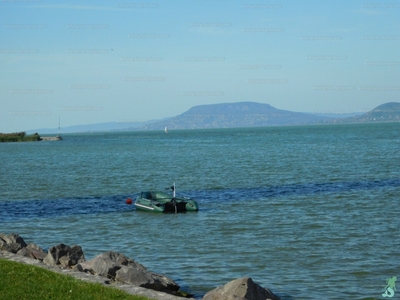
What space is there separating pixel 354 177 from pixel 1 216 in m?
30.7

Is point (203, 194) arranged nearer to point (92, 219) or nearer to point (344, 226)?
point (92, 219)

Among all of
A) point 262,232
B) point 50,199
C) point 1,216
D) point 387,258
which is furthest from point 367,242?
point 50,199

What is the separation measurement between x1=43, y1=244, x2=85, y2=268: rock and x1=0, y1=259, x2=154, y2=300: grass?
355 centimetres

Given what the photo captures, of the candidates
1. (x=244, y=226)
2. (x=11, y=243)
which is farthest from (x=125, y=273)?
(x=244, y=226)

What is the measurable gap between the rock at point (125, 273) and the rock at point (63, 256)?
142 cm

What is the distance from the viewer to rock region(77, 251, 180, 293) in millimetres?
16150

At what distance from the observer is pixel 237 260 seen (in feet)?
73.7

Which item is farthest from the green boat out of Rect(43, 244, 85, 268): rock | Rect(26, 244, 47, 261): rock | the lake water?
Rect(43, 244, 85, 268): rock

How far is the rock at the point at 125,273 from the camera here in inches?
636

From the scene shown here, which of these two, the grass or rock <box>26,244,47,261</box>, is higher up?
the grass

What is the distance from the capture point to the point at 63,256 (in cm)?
1969

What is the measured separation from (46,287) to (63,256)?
19.2 ft

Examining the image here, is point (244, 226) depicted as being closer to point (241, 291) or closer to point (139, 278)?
point (139, 278)

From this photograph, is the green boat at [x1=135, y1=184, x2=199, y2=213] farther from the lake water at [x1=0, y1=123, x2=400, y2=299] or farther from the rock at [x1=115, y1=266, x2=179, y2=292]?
the rock at [x1=115, y1=266, x2=179, y2=292]
